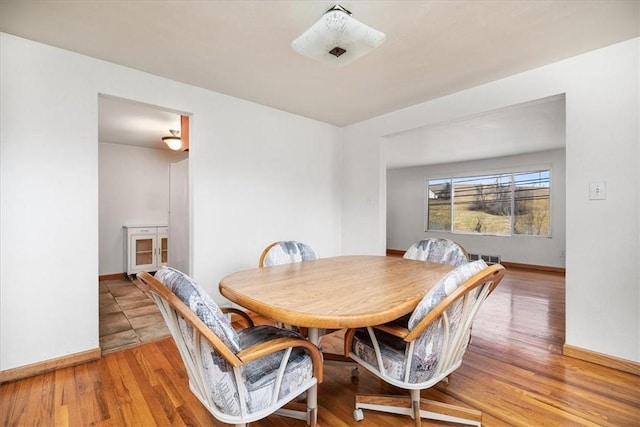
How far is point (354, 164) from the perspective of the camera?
3973 millimetres

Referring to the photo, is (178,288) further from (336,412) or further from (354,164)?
(354,164)

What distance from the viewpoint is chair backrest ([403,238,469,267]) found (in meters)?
2.38

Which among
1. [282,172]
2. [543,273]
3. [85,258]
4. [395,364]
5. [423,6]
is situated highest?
[423,6]

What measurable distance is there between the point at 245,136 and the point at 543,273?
5.85 metres

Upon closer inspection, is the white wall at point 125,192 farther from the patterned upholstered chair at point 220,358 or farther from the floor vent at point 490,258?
the floor vent at point 490,258

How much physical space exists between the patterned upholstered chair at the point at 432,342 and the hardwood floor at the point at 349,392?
19cm

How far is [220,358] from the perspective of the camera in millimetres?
1070

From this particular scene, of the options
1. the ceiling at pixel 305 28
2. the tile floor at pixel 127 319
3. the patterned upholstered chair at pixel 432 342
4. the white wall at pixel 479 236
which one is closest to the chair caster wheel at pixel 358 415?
→ the patterned upholstered chair at pixel 432 342

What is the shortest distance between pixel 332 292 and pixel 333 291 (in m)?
0.02

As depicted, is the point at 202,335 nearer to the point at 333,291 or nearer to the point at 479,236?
the point at 333,291

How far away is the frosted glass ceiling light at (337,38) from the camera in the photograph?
1514 millimetres

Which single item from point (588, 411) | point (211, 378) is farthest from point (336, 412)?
point (588, 411)

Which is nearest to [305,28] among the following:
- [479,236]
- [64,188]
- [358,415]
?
[64,188]

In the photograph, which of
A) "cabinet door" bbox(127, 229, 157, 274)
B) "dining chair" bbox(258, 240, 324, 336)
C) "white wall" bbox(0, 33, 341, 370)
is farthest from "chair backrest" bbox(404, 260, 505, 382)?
"cabinet door" bbox(127, 229, 157, 274)
